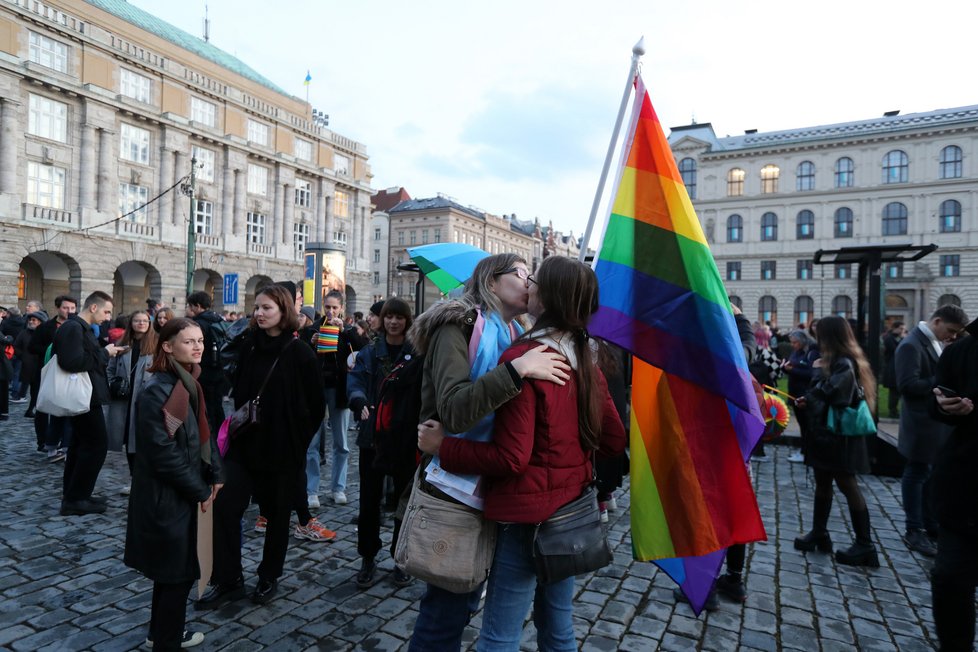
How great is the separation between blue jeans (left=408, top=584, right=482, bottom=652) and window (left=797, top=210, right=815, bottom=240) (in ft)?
188

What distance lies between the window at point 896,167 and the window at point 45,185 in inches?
2311

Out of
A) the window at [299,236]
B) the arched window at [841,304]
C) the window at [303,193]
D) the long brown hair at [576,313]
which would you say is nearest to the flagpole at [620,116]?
the long brown hair at [576,313]

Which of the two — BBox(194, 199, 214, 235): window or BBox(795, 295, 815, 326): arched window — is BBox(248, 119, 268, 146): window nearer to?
BBox(194, 199, 214, 235): window

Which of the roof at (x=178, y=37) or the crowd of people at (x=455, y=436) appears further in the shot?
the roof at (x=178, y=37)

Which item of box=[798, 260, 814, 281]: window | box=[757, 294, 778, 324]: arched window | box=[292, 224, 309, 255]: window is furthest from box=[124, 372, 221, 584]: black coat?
box=[798, 260, 814, 281]: window

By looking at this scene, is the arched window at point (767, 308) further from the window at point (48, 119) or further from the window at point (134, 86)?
the window at point (48, 119)

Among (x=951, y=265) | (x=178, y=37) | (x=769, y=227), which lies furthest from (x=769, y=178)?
(x=178, y=37)

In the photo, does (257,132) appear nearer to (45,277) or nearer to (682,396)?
(45,277)

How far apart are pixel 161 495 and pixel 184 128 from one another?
35.4 meters

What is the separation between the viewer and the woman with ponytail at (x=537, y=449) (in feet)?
6.59

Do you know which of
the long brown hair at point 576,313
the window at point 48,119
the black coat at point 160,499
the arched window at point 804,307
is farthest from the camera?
the arched window at point 804,307

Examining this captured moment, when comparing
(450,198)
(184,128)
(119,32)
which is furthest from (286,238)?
(450,198)

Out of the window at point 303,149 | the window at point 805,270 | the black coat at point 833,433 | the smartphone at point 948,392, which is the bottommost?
the black coat at point 833,433

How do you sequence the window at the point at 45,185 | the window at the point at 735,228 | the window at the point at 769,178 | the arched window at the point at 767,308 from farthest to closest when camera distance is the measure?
the window at the point at 735,228 → the window at the point at 769,178 → the arched window at the point at 767,308 → the window at the point at 45,185
